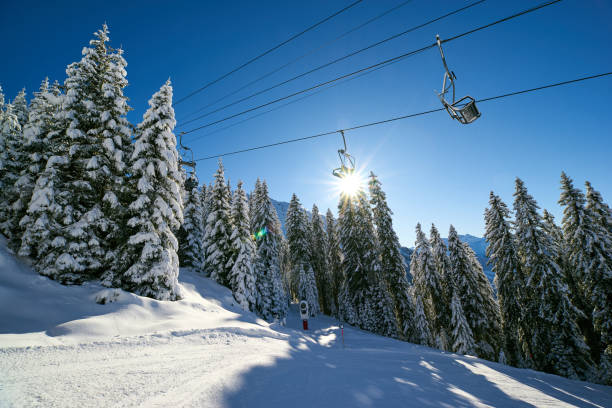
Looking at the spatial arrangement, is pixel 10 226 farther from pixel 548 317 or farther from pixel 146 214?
pixel 548 317

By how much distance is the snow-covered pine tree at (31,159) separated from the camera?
13133mm

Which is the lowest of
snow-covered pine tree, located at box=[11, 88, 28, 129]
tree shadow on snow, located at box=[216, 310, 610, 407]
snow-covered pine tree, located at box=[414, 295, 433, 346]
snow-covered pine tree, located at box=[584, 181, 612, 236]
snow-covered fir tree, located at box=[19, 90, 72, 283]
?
snow-covered pine tree, located at box=[414, 295, 433, 346]

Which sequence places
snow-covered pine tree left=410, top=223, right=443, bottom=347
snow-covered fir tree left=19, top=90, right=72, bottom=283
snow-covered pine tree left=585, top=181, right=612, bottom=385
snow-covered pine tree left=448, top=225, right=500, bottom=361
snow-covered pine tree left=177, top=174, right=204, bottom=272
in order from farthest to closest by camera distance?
snow-covered pine tree left=410, top=223, right=443, bottom=347 → snow-covered pine tree left=177, top=174, right=204, bottom=272 → snow-covered pine tree left=448, top=225, right=500, bottom=361 → snow-covered pine tree left=585, top=181, right=612, bottom=385 → snow-covered fir tree left=19, top=90, right=72, bottom=283

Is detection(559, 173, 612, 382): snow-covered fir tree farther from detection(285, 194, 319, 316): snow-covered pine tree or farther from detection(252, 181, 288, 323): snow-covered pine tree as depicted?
detection(252, 181, 288, 323): snow-covered pine tree

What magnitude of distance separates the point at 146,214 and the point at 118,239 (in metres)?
1.97

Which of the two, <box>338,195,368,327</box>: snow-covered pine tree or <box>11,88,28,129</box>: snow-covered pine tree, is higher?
<box>11,88,28,129</box>: snow-covered pine tree

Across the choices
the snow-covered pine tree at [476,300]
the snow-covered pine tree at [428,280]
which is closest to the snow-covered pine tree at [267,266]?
the snow-covered pine tree at [428,280]

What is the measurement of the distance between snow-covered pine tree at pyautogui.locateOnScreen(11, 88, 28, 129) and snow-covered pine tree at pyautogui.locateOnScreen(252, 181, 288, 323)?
2404 centimetres

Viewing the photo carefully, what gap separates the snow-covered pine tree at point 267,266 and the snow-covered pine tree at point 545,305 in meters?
23.6

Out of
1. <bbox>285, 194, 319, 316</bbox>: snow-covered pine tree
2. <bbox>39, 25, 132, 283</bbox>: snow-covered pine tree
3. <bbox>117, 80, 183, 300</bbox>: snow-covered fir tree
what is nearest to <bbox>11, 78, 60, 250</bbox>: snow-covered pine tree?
<bbox>39, 25, 132, 283</bbox>: snow-covered pine tree

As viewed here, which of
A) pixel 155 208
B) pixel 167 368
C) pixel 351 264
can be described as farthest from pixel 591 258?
pixel 155 208

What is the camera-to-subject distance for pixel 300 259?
1396 inches

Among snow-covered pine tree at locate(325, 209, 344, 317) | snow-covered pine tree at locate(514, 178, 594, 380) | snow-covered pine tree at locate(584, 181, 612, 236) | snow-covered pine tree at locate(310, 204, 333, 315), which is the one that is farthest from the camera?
snow-covered pine tree at locate(310, 204, 333, 315)

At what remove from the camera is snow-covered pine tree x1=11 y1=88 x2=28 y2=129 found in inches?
931
